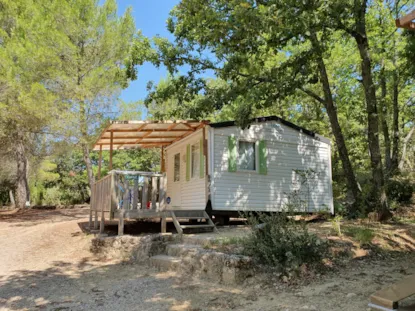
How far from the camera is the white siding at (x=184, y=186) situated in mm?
10008

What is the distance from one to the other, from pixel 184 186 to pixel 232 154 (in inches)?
93.7

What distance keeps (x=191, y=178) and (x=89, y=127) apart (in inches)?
210

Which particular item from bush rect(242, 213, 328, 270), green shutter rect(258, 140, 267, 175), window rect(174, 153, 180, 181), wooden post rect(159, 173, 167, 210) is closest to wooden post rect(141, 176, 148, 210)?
wooden post rect(159, 173, 167, 210)

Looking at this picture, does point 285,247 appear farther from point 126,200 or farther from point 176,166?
point 176,166

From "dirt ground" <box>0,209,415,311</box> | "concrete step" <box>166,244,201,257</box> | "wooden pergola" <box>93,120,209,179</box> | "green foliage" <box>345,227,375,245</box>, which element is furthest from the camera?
"wooden pergola" <box>93,120,209,179</box>

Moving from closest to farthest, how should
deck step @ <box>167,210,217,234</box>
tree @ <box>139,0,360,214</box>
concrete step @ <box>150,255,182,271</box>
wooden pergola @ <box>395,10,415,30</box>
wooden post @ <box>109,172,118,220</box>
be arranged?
wooden pergola @ <box>395,10,415,30</box> → concrete step @ <box>150,255,182,271</box> → tree @ <box>139,0,360,214</box> → wooden post @ <box>109,172,118,220</box> → deck step @ <box>167,210,217,234</box>

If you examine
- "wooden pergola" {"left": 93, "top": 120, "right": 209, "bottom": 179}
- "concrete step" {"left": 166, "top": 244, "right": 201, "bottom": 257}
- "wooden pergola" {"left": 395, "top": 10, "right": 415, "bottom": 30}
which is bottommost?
"concrete step" {"left": 166, "top": 244, "right": 201, "bottom": 257}

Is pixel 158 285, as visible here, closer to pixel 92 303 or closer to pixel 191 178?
pixel 92 303

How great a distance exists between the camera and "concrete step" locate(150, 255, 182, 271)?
582 cm

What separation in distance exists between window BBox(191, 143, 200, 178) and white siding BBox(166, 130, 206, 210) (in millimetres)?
142

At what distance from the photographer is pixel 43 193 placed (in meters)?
23.5

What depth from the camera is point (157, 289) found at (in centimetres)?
491

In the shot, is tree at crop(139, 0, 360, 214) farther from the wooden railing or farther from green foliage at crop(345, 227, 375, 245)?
green foliage at crop(345, 227, 375, 245)

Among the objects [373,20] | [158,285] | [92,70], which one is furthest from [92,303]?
[373,20]
